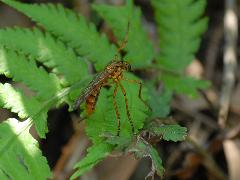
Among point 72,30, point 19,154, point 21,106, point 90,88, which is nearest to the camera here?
point 19,154

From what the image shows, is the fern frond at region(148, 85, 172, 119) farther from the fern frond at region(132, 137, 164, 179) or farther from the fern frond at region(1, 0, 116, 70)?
the fern frond at region(132, 137, 164, 179)

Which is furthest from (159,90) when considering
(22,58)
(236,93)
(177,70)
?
(22,58)

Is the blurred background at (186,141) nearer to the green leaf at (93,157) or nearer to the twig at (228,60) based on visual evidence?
the twig at (228,60)

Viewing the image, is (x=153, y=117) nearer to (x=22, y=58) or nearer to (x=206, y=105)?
(x=22, y=58)

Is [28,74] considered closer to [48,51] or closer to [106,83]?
[48,51]

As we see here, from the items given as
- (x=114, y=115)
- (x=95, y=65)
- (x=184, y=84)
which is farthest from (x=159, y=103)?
(x=114, y=115)

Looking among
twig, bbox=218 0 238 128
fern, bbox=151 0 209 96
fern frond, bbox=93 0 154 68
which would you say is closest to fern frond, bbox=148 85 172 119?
fern, bbox=151 0 209 96

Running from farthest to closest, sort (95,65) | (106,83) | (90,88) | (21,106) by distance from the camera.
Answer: (95,65) < (106,83) < (90,88) < (21,106)
